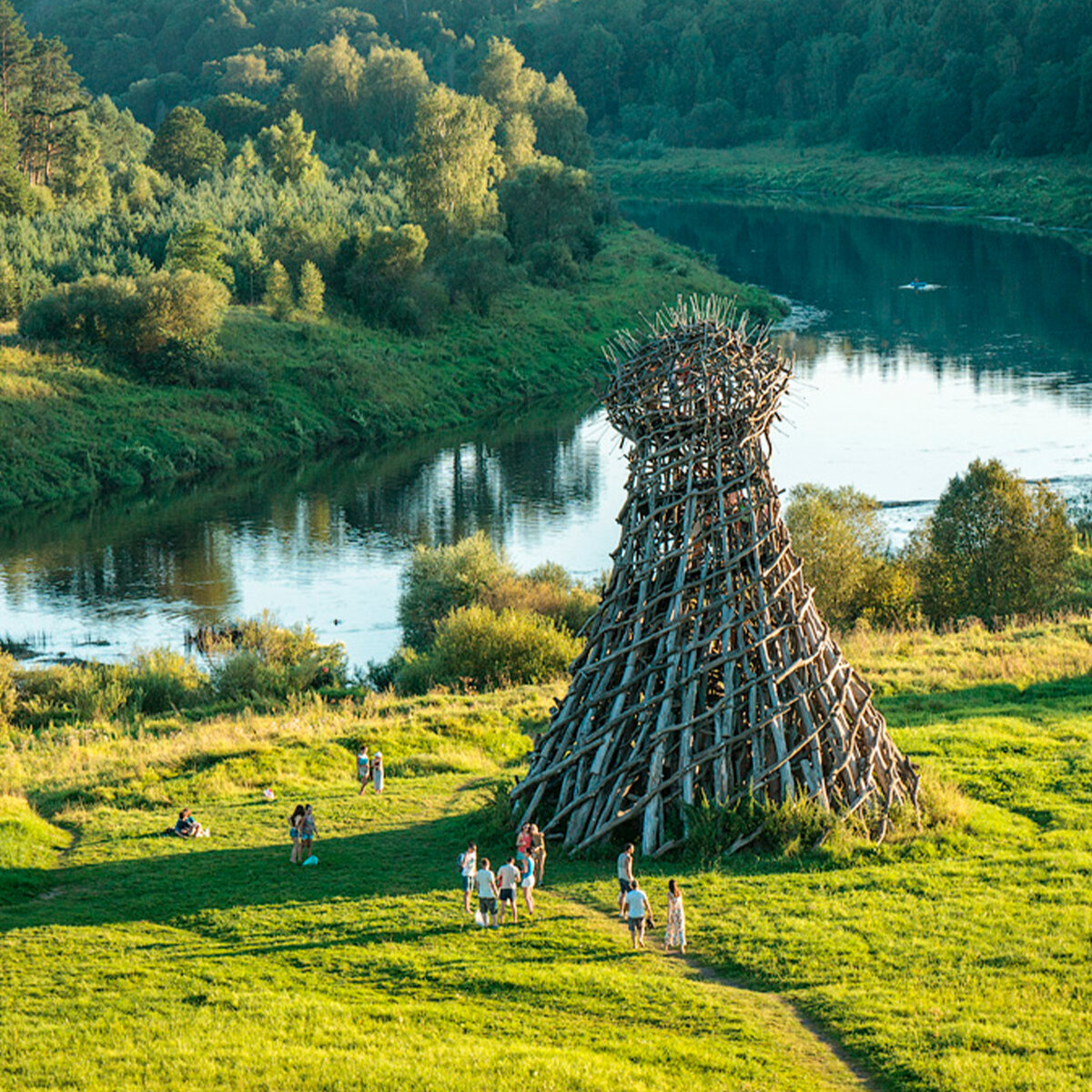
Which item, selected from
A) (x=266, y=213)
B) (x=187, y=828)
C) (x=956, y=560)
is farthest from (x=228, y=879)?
(x=266, y=213)

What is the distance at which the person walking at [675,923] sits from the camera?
53.9 feet

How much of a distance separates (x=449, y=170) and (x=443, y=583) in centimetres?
5415

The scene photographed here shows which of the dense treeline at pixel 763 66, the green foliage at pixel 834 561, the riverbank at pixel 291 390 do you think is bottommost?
the green foliage at pixel 834 561

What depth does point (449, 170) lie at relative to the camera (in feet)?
299

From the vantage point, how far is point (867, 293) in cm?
9944

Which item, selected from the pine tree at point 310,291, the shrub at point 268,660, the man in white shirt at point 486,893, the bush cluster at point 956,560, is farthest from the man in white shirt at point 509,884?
the pine tree at point 310,291

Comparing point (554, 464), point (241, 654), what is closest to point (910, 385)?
point (554, 464)

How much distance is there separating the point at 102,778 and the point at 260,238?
2436 inches

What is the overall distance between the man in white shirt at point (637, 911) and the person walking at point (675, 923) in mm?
286

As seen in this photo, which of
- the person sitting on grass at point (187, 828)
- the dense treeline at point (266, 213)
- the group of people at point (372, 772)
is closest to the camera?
the person sitting on grass at point (187, 828)

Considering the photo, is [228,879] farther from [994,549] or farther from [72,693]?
[994,549]

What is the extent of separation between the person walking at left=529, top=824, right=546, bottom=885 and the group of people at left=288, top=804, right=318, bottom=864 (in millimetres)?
3301

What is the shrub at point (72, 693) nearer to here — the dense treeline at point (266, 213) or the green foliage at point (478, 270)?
the dense treeline at point (266, 213)

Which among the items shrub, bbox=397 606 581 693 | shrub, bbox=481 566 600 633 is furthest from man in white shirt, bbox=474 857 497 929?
shrub, bbox=481 566 600 633
